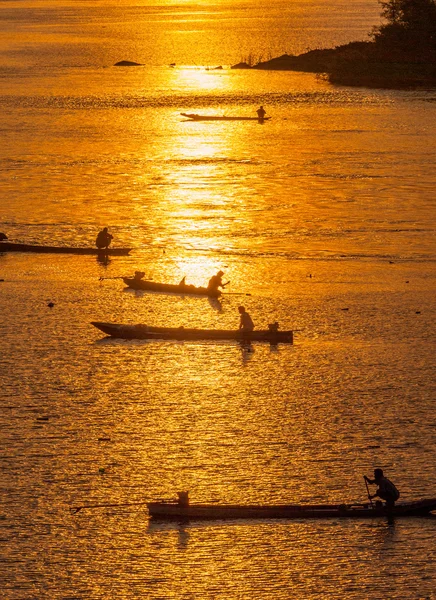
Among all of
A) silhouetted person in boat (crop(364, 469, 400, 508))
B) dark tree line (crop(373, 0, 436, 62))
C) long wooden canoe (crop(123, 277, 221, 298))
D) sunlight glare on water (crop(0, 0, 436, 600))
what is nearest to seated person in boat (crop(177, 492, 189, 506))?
sunlight glare on water (crop(0, 0, 436, 600))

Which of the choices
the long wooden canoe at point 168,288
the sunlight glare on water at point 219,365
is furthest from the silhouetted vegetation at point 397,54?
the long wooden canoe at point 168,288

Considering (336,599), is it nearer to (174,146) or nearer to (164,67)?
(174,146)

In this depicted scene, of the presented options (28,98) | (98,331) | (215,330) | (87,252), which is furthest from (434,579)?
(28,98)

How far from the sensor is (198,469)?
1110 inches

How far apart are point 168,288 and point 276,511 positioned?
17251mm

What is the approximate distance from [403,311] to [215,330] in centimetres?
672

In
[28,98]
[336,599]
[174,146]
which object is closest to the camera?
[336,599]

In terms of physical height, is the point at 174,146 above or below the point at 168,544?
above

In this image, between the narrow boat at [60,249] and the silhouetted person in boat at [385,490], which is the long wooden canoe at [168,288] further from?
the silhouetted person in boat at [385,490]

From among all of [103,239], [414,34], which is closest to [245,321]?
[103,239]

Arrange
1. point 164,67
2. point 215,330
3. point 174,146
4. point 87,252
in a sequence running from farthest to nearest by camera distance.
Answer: point 164,67 → point 174,146 → point 87,252 → point 215,330

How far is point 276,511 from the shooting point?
25672 millimetres

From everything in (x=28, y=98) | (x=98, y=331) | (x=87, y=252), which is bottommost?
(x=98, y=331)

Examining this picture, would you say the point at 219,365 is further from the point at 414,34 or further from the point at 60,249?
the point at 414,34
